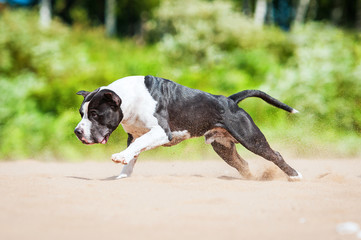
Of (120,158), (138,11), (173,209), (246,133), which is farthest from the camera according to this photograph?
(138,11)

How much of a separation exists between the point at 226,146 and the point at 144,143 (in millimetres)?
1316

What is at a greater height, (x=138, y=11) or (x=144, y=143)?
(x=144, y=143)

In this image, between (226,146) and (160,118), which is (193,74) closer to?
(226,146)

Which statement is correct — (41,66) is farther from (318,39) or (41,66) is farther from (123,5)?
(123,5)

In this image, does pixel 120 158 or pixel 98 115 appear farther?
pixel 98 115

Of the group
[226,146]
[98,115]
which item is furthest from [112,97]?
[226,146]

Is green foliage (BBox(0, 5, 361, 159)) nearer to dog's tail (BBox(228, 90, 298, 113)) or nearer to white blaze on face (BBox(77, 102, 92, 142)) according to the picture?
dog's tail (BBox(228, 90, 298, 113))

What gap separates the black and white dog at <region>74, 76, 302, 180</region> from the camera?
14.6 feet

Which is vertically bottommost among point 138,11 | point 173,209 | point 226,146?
point 138,11

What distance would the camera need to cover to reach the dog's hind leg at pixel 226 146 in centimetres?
518

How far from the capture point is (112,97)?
437 cm

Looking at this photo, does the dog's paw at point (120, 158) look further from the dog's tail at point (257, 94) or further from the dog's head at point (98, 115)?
the dog's tail at point (257, 94)

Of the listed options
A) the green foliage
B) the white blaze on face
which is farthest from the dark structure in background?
the white blaze on face

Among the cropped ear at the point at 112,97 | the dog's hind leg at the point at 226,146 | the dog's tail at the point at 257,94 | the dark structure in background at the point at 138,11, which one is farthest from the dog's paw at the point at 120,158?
the dark structure in background at the point at 138,11
